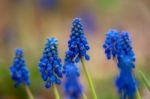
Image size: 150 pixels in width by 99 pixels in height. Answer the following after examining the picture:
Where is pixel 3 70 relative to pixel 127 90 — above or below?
above

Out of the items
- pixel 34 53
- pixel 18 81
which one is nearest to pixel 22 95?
pixel 34 53

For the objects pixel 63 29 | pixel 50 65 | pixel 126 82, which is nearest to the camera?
pixel 126 82

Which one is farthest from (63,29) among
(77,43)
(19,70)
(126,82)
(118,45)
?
(126,82)

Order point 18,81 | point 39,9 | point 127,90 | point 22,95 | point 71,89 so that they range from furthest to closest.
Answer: point 39,9, point 22,95, point 18,81, point 127,90, point 71,89

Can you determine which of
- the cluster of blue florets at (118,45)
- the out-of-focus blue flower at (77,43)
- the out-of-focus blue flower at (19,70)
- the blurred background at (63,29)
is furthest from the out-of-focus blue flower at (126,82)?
the blurred background at (63,29)

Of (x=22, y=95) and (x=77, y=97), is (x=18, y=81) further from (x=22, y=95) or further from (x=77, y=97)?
(x=22, y=95)

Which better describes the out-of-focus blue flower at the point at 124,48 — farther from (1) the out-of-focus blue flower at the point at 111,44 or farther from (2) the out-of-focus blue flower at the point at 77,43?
(2) the out-of-focus blue flower at the point at 77,43

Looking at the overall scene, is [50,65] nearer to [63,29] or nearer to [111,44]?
[111,44]
